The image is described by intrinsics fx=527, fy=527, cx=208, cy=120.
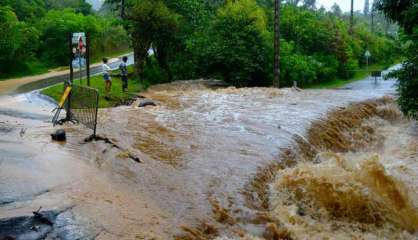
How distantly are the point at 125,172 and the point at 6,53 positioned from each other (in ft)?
72.3

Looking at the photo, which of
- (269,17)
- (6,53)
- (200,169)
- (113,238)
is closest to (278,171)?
(200,169)

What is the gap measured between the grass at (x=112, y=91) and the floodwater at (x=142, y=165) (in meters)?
2.69

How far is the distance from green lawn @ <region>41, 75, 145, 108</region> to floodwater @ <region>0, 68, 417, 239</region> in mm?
2694

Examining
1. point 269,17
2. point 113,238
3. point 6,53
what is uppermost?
point 269,17

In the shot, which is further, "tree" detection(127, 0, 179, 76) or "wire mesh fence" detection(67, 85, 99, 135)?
"tree" detection(127, 0, 179, 76)

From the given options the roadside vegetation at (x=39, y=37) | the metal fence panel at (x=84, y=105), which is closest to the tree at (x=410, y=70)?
the metal fence panel at (x=84, y=105)

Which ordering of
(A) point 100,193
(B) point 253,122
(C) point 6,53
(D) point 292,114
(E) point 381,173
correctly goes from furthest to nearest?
(C) point 6,53 → (D) point 292,114 → (B) point 253,122 → (E) point 381,173 → (A) point 100,193

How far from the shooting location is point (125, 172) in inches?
377

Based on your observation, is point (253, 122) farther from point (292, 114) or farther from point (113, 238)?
point (113, 238)

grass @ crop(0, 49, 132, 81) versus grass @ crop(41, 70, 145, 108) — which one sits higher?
grass @ crop(0, 49, 132, 81)

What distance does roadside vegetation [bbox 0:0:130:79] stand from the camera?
29.3 metres

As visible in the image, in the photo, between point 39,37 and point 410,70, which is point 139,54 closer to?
point 39,37

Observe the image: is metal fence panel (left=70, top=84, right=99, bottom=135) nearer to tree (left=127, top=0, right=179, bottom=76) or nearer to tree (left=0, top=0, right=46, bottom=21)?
tree (left=127, top=0, right=179, bottom=76)

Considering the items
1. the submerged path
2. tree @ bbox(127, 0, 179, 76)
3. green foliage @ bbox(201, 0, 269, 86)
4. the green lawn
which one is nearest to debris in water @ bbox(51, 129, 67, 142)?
the green lawn
